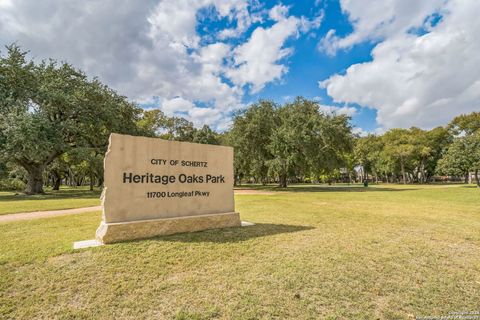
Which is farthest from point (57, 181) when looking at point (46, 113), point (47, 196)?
point (47, 196)

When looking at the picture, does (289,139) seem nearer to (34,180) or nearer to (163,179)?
(163,179)

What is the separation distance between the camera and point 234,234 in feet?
20.1

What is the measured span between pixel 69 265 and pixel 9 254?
1.45 m

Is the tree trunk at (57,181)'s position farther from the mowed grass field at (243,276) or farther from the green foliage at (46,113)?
the mowed grass field at (243,276)

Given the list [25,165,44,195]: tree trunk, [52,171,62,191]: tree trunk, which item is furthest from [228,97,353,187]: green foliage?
[52,171,62,191]: tree trunk

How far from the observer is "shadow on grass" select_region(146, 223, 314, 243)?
5.61 meters

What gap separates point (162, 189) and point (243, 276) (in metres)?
3.16

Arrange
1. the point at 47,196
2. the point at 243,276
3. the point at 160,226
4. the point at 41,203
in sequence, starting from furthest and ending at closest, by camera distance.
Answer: the point at 47,196 < the point at 41,203 < the point at 160,226 < the point at 243,276

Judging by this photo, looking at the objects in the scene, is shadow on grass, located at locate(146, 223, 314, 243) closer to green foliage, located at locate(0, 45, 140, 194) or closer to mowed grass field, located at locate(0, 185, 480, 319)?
mowed grass field, located at locate(0, 185, 480, 319)

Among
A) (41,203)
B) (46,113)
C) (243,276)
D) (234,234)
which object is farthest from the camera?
A: (46,113)

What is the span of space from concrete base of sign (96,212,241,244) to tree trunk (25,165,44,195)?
22.6m

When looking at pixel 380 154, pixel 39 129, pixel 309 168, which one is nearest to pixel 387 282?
pixel 39 129

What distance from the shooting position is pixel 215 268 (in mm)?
4078

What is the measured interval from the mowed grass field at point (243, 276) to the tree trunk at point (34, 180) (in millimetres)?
20397
